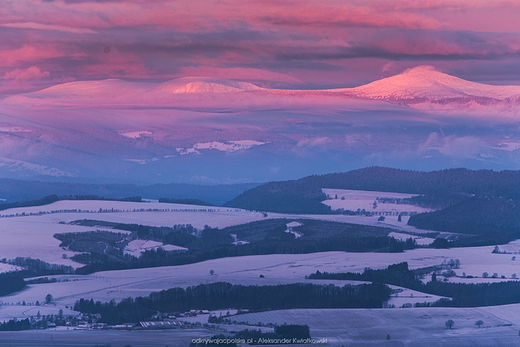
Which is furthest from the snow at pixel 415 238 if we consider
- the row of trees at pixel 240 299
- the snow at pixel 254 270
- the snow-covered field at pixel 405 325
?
the snow-covered field at pixel 405 325

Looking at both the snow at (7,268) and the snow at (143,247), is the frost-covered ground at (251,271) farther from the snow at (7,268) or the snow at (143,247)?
the snow at (143,247)

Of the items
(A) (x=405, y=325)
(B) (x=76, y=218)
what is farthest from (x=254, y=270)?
(B) (x=76, y=218)

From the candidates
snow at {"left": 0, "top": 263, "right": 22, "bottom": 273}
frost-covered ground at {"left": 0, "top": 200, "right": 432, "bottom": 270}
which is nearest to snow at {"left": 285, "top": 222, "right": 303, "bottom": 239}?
frost-covered ground at {"left": 0, "top": 200, "right": 432, "bottom": 270}

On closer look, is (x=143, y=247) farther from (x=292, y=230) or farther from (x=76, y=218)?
(x=76, y=218)

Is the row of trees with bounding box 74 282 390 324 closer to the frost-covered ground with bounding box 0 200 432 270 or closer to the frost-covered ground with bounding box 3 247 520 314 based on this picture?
the frost-covered ground with bounding box 3 247 520 314

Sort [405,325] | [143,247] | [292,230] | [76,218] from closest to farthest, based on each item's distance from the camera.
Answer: [405,325]
[143,247]
[292,230]
[76,218]

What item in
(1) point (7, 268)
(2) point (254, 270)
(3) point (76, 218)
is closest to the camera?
(2) point (254, 270)
